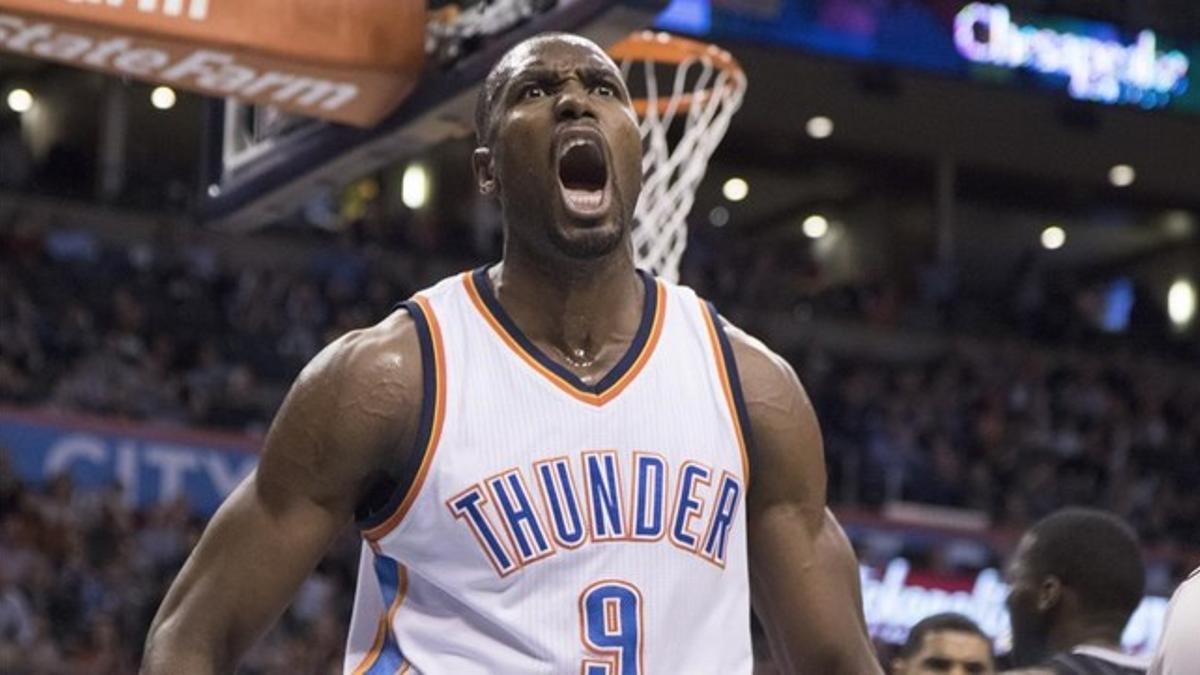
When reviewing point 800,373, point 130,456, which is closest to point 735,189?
point 800,373

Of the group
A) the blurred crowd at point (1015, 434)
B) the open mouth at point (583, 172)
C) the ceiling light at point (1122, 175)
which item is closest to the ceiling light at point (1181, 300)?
the ceiling light at point (1122, 175)

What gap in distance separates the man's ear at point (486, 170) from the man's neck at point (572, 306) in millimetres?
92

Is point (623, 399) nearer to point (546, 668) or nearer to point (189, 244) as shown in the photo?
point (546, 668)

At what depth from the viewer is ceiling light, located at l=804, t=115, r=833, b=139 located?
23.5 meters

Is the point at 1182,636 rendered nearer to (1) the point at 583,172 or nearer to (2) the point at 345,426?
(1) the point at 583,172

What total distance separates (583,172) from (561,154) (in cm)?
4

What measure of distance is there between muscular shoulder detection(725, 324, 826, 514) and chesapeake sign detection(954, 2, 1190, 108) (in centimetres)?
1851

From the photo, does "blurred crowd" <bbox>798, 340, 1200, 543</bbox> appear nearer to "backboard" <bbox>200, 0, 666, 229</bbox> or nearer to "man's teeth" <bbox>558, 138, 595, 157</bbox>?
"backboard" <bbox>200, 0, 666, 229</bbox>

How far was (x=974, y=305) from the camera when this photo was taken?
22.8m

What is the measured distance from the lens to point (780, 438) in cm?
317

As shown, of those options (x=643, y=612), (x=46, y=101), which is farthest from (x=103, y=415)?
(x=643, y=612)

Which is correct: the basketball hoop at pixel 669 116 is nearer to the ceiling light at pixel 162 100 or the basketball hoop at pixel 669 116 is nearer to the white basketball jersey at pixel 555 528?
the white basketball jersey at pixel 555 528

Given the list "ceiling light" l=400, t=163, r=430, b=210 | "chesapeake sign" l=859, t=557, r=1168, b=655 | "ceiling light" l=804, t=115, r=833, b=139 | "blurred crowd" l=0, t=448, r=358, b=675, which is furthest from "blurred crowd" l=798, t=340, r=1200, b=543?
"blurred crowd" l=0, t=448, r=358, b=675

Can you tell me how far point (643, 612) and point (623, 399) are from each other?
0.30 metres
